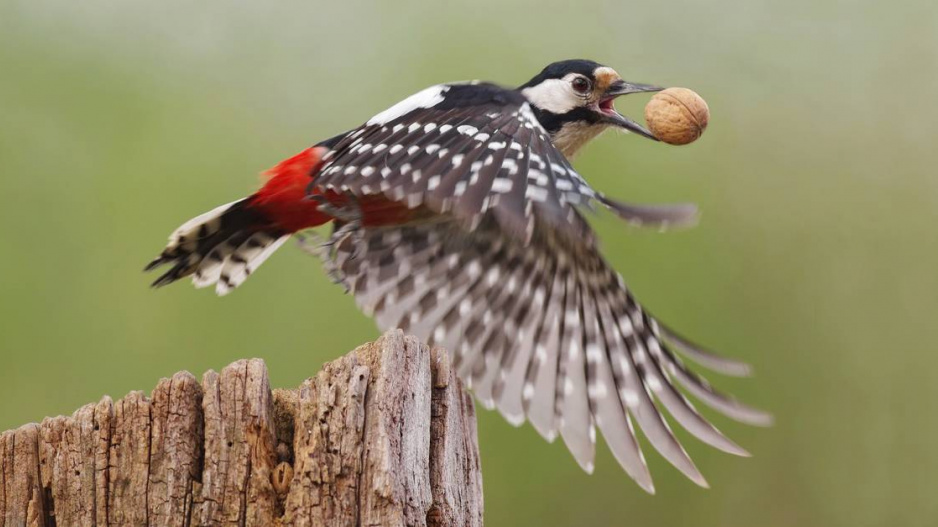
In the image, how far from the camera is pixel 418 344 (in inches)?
86.7

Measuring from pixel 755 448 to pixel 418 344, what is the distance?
3.21m

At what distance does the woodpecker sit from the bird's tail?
42 mm

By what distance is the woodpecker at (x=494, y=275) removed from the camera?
114 inches

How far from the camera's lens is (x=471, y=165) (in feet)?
9.39

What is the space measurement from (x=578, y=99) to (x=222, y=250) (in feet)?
4.64

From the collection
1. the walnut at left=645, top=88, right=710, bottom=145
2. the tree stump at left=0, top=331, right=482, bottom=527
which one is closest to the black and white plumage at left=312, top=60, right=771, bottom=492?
the walnut at left=645, top=88, right=710, bottom=145

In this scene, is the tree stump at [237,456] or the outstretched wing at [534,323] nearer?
the tree stump at [237,456]

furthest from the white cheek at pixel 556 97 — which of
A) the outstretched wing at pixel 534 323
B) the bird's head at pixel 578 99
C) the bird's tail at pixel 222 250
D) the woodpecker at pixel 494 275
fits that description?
the bird's tail at pixel 222 250

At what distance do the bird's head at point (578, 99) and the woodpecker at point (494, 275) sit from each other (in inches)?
12.7

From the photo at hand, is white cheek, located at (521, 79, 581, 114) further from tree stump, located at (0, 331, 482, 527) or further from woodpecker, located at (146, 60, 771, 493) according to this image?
tree stump, located at (0, 331, 482, 527)

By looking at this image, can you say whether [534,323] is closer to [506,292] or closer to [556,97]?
[506,292]

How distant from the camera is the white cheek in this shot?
154 inches

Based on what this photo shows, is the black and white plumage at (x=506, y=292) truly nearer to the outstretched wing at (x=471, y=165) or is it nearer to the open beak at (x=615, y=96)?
the outstretched wing at (x=471, y=165)

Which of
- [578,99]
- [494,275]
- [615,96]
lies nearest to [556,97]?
[578,99]
